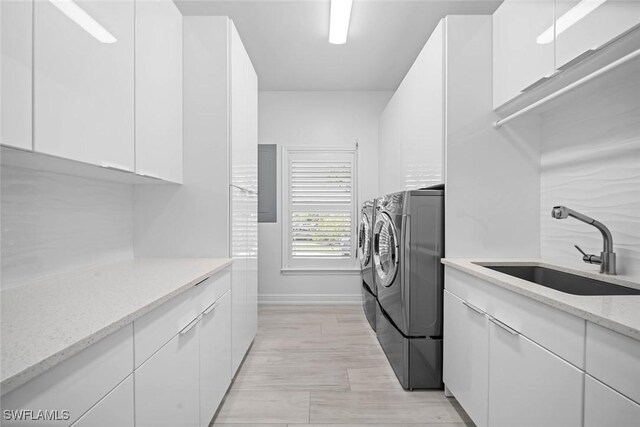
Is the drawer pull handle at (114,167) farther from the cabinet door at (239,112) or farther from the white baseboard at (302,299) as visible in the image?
the white baseboard at (302,299)

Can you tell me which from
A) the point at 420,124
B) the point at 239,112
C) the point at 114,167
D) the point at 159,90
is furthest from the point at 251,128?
the point at 114,167

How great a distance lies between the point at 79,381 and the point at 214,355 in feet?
3.42

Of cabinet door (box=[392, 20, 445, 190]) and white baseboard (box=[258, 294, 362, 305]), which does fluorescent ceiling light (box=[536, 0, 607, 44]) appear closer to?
cabinet door (box=[392, 20, 445, 190])

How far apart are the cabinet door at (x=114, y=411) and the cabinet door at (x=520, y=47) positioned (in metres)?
2.00

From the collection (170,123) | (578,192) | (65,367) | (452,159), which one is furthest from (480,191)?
(65,367)

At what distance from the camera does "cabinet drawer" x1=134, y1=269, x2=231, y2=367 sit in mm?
1028

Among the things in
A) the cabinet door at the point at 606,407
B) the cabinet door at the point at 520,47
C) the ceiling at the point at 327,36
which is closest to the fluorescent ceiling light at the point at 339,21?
the ceiling at the point at 327,36

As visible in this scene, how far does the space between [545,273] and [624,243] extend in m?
0.40

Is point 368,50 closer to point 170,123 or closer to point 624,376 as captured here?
point 170,123

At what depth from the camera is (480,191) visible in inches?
80.7

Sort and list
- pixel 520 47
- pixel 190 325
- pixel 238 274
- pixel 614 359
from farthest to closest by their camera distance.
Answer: pixel 238 274 < pixel 520 47 < pixel 190 325 < pixel 614 359

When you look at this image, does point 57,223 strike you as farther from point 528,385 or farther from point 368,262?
point 368,262

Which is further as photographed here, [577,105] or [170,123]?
[170,123]

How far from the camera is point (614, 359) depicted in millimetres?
863
